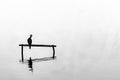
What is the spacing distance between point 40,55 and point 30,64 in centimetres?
1420

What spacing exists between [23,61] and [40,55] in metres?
14.3

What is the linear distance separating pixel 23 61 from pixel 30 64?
0.35m

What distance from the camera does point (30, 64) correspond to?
39.2ft

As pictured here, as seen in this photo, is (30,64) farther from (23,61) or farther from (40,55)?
(40,55)

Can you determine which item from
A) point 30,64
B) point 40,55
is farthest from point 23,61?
point 40,55

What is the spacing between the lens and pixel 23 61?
11898 mm

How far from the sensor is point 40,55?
2614cm

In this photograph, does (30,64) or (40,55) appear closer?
(30,64)

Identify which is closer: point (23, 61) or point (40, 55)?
point (23, 61)
